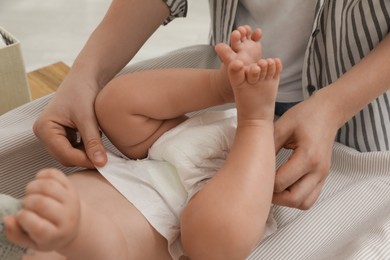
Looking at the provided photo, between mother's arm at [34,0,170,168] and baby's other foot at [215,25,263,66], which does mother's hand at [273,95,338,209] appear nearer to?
baby's other foot at [215,25,263,66]

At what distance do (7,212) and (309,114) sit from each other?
0.42 m

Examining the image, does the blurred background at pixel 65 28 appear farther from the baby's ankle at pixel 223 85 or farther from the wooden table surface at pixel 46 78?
the baby's ankle at pixel 223 85

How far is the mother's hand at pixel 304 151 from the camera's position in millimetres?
713

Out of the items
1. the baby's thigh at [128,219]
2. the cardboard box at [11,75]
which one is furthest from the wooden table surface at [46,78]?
the baby's thigh at [128,219]

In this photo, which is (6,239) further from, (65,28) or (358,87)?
(65,28)

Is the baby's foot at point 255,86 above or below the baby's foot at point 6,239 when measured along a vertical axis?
above

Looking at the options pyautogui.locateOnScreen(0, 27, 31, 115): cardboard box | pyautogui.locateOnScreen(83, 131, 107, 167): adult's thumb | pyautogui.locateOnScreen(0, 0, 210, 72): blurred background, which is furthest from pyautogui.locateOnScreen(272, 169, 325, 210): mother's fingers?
pyautogui.locateOnScreen(0, 0, 210, 72): blurred background

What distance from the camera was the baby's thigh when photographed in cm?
68

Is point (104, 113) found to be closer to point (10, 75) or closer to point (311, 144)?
point (311, 144)

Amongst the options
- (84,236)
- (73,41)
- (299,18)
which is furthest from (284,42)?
(73,41)

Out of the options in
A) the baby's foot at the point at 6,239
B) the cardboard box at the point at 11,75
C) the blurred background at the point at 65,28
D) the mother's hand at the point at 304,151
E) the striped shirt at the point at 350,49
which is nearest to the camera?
the baby's foot at the point at 6,239

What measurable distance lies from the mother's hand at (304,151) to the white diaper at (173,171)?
0.07 meters

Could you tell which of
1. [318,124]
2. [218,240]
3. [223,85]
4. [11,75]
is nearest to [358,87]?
[318,124]

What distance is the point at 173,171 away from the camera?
2.45ft
